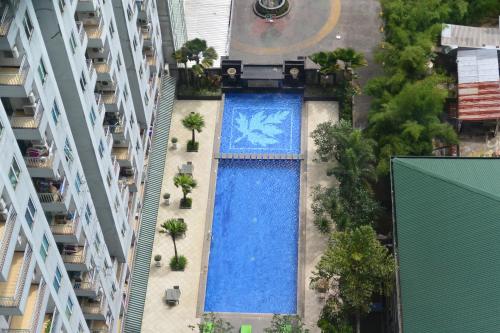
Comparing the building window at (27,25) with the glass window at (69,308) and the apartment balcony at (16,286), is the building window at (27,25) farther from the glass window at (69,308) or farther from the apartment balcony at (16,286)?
the glass window at (69,308)

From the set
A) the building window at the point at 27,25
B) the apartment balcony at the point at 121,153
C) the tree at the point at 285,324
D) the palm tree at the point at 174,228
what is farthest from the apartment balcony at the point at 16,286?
the palm tree at the point at 174,228

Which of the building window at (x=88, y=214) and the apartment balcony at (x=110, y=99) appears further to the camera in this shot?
the apartment balcony at (x=110, y=99)

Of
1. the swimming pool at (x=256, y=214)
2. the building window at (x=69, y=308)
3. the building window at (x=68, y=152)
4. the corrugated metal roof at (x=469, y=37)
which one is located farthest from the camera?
the corrugated metal roof at (x=469, y=37)

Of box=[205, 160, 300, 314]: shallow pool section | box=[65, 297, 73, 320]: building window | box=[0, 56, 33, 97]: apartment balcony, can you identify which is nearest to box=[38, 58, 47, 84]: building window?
box=[0, 56, 33, 97]: apartment balcony

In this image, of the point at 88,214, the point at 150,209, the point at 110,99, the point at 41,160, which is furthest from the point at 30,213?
the point at 150,209

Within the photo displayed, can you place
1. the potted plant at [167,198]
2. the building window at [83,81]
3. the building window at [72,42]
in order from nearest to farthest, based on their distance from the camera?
1. the building window at [72,42]
2. the building window at [83,81]
3. the potted plant at [167,198]

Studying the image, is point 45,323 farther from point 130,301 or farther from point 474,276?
point 474,276

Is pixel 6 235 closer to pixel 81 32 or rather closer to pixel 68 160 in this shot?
pixel 68 160
